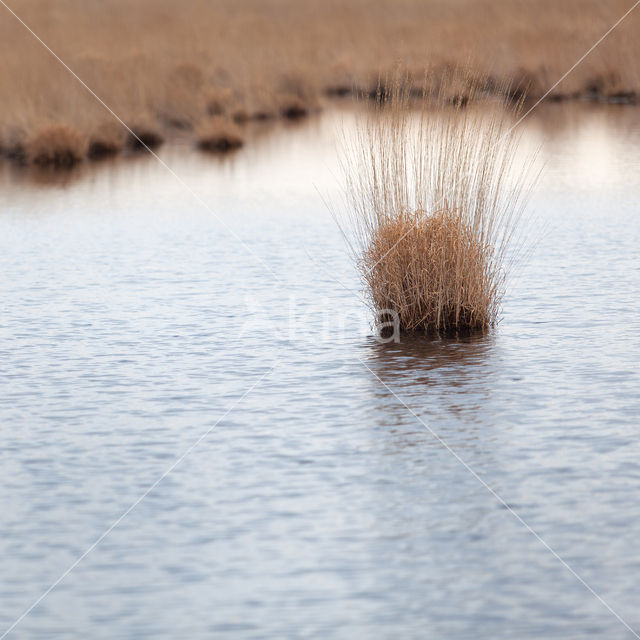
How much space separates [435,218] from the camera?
26.6 ft

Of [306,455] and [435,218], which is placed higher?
[435,218]

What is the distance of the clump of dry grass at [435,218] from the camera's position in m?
8.07

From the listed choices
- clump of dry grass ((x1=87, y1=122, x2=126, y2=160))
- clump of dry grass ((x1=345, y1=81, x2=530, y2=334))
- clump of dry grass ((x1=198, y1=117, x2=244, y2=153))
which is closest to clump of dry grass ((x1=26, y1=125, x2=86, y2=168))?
clump of dry grass ((x1=87, y1=122, x2=126, y2=160))

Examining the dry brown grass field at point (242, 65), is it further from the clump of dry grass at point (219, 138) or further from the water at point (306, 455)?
the water at point (306, 455)

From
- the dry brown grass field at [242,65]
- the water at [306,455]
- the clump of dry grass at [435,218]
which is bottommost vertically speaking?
the water at [306,455]

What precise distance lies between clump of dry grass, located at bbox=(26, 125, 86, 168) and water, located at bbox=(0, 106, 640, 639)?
1007cm

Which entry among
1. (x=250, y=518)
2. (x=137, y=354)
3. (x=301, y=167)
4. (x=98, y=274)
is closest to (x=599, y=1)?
(x=301, y=167)

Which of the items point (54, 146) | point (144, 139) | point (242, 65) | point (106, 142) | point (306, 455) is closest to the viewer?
point (306, 455)

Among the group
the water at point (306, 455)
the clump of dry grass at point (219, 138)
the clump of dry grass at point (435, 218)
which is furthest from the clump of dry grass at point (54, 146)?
the clump of dry grass at point (435, 218)

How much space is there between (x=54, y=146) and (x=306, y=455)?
1671 centimetres

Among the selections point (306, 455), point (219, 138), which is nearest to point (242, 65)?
point (219, 138)

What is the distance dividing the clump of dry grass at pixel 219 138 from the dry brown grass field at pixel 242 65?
0.09 m

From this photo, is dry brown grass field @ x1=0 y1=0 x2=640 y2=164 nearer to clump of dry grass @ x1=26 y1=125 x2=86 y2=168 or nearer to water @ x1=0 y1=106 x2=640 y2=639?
clump of dry grass @ x1=26 y1=125 x2=86 y2=168

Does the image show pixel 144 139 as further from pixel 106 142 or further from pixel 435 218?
pixel 435 218
